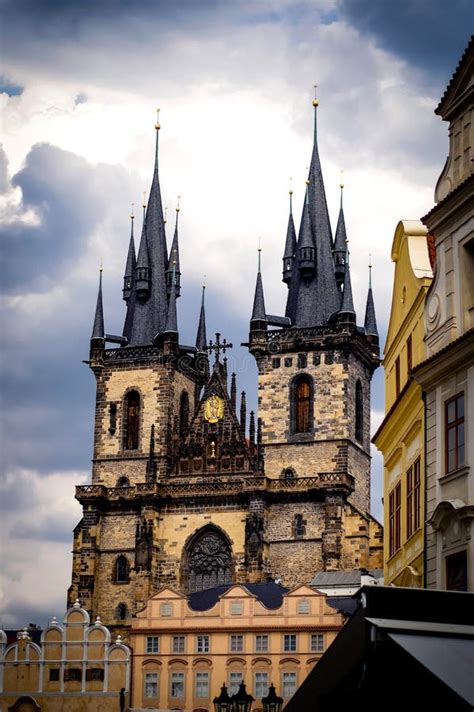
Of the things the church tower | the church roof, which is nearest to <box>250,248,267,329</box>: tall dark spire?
the church tower

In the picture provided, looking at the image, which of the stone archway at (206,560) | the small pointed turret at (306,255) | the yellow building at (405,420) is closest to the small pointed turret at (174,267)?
the small pointed turret at (306,255)

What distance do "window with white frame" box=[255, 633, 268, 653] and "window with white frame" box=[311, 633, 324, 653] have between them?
1.84 metres

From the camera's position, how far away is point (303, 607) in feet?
195

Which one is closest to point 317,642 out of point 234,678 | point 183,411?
point 234,678

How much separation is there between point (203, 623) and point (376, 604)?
39.9 m

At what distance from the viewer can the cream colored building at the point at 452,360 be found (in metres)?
23.2

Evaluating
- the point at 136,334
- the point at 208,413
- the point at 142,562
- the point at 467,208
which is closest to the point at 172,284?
the point at 136,334

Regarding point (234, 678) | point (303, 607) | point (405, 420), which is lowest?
point (234, 678)

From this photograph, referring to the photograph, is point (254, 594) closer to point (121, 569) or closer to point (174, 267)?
point (121, 569)

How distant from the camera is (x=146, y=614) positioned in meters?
61.6

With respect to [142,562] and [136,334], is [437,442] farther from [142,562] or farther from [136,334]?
[136,334]

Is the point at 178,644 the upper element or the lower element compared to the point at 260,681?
upper

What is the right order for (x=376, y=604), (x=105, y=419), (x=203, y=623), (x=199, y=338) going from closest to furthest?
(x=376, y=604) < (x=203, y=623) < (x=105, y=419) < (x=199, y=338)

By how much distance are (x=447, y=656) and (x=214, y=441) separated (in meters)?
53.5
